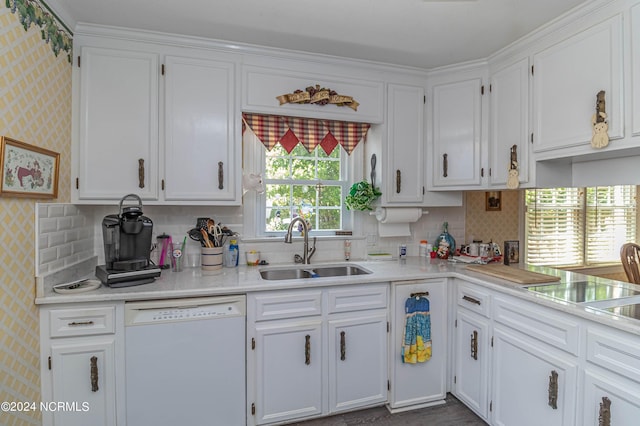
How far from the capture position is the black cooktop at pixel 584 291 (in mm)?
1628

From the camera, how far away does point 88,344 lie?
5.44 feet

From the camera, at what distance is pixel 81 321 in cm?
165

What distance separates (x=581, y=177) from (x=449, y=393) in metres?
1.74

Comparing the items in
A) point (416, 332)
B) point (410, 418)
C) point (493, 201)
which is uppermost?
point (493, 201)

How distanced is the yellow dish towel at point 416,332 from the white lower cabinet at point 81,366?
65.9 inches

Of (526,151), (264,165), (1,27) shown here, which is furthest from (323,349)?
(1,27)

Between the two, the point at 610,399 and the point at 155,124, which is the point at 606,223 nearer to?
the point at 610,399

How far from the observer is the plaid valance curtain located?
94.9 inches

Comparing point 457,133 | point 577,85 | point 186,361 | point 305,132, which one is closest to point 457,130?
point 457,133

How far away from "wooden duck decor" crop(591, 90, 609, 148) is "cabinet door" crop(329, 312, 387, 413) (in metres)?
1.51

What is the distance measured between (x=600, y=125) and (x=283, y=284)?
1.87m

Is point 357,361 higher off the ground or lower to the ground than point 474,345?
lower

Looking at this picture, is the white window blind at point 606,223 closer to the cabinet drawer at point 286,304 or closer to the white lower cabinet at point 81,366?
the cabinet drawer at point 286,304

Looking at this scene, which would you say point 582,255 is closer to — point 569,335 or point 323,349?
point 569,335
